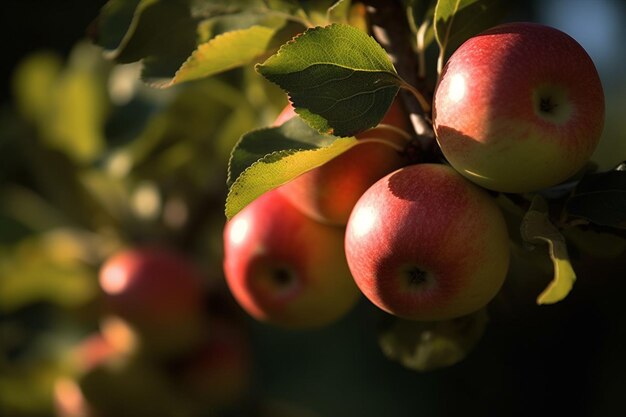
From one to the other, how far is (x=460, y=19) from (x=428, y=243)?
0.82 ft

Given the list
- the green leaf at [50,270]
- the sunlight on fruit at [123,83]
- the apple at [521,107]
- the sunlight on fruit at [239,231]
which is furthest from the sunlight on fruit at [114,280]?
the apple at [521,107]

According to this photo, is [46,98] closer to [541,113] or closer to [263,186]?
[263,186]

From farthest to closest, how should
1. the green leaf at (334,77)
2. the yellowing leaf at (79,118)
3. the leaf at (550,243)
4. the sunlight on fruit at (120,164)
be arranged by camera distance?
1. the yellowing leaf at (79,118)
2. the sunlight on fruit at (120,164)
3. the green leaf at (334,77)
4. the leaf at (550,243)

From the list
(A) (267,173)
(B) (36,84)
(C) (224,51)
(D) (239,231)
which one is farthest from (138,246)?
(A) (267,173)

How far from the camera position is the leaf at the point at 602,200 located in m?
0.78

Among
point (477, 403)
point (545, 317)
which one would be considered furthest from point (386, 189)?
point (477, 403)

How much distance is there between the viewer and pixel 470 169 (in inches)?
30.3

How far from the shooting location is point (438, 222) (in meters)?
0.77

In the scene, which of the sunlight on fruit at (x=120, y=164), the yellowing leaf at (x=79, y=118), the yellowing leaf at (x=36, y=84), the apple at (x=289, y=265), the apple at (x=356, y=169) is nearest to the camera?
the apple at (x=356, y=169)

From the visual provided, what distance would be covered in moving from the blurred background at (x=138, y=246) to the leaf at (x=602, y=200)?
0.22 metres

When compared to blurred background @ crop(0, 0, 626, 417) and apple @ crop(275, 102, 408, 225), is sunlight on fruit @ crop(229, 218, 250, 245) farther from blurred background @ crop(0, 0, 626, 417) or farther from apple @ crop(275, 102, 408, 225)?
blurred background @ crop(0, 0, 626, 417)

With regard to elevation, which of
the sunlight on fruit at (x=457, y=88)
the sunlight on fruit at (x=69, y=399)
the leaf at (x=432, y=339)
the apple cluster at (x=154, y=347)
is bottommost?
the sunlight on fruit at (x=69, y=399)

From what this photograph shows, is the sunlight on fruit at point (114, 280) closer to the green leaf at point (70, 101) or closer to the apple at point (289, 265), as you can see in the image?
the green leaf at point (70, 101)

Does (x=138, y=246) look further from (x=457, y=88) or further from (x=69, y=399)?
(x=457, y=88)
